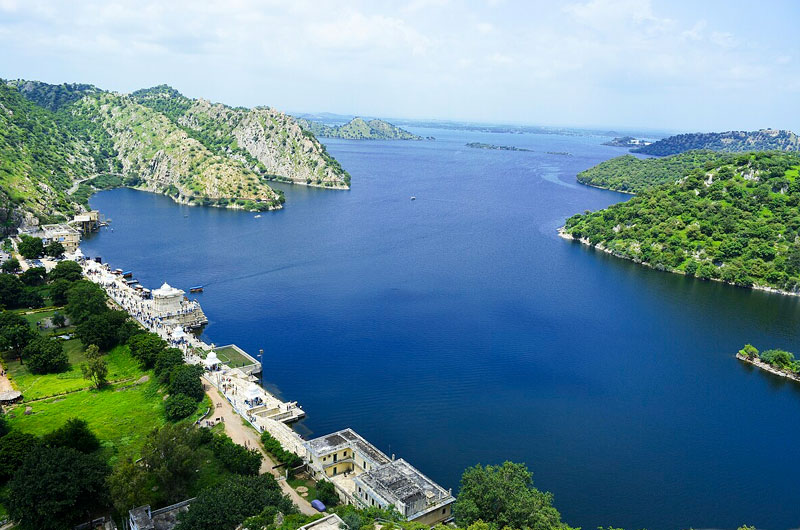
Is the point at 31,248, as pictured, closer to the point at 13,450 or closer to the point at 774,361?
the point at 13,450

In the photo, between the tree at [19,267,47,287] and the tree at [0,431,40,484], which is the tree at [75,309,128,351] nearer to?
the tree at [0,431,40,484]

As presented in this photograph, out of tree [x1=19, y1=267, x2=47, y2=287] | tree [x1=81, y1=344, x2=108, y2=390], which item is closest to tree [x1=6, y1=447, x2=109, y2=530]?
tree [x1=81, y1=344, x2=108, y2=390]

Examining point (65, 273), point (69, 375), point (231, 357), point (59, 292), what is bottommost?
point (69, 375)

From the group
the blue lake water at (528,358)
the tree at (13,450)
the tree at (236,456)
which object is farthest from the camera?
the blue lake water at (528,358)

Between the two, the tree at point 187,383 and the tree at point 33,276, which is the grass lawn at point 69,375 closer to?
the tree at point 187,383

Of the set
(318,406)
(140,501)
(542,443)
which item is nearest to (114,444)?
(140,501)

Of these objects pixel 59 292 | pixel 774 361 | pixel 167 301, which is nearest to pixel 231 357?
pixel 167 301

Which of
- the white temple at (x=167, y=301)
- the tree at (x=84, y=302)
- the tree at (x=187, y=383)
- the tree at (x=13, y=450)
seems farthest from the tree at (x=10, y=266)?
the tree at (x=13, y=450)
